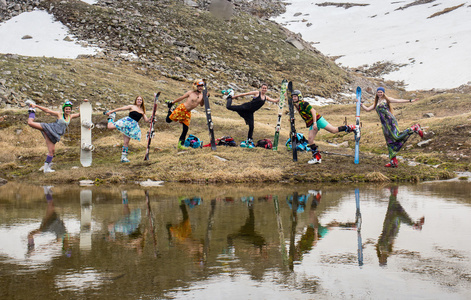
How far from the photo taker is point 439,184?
46.1ft

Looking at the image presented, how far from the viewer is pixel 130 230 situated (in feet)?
26.0

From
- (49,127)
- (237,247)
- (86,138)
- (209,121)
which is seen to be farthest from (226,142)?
(237,247)

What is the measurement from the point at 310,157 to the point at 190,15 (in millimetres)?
57348

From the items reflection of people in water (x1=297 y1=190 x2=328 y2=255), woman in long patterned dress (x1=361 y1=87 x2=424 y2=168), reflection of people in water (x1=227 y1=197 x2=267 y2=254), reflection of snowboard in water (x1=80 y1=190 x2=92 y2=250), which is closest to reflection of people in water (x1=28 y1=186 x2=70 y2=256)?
reflection of snowboard in water (x1=80 y1=190 x2=92 y2=250)

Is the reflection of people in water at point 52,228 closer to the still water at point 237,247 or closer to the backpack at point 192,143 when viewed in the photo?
the still water at point 237,247

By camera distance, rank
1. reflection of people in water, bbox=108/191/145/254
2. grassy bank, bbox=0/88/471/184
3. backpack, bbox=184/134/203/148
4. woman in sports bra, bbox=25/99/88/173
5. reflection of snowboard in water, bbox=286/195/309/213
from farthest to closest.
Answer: backpack, bbox=184/134/203/148, woman in sports bra, bbox=25/99/88/173, grassy bank, bbox=0/88/471/184, reflection of snowboard in water, bbox=286/195/309/213, reflection of people in water, bbox=108/191/145/254

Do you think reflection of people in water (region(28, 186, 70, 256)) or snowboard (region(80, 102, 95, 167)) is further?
snowboard (region(80, 102, 95, 167))

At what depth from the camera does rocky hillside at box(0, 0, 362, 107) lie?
54.9 meters

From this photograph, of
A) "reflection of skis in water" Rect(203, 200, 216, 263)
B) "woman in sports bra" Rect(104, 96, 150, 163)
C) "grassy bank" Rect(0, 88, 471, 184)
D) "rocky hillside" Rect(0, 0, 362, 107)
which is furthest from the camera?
"rocky hillside" Rect(0, 0, 362, 107)

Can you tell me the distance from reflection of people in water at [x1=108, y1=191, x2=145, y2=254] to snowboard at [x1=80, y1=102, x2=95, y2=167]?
8264mm

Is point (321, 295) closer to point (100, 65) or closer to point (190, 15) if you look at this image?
point (100, 65)

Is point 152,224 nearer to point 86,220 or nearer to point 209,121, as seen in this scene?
point 86,220

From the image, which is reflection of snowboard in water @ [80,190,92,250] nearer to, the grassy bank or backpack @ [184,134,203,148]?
the grassy bank

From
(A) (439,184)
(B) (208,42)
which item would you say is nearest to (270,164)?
(A) (439,184)
